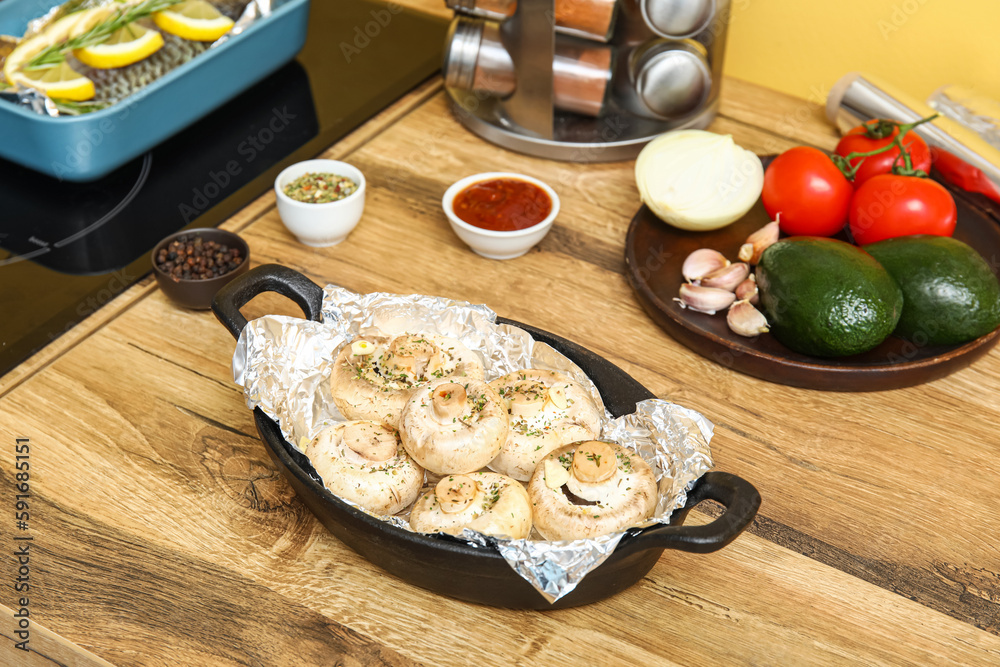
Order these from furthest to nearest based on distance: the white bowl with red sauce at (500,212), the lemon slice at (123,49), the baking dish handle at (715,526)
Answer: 1. the lemon slice at (123,49)
2. the white bowl with red sauce at (500,212)
3. the baking dish handle at (715,526)

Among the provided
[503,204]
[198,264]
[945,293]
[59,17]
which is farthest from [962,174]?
[59,17]

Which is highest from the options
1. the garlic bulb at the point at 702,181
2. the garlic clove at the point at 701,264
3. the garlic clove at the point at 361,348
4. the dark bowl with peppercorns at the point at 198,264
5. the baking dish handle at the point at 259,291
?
the baking dish handle at the point at 259,291

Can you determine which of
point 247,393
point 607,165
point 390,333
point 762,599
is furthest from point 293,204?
point 762,599

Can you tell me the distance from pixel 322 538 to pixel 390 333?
0.25 m

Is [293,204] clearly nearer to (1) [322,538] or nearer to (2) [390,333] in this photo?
(2) [390,333]

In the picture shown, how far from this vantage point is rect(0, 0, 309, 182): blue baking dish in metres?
1.26

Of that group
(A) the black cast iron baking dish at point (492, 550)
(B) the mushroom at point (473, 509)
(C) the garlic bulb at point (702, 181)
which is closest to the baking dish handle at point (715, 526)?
(A) the black cast iron baking dish at point (492, 550)

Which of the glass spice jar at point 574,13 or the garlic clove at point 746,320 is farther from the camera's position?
the glass spice jar at point 574,13

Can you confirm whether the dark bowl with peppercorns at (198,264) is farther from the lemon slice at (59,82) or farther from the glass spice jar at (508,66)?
the glass spice jar at (508,66)

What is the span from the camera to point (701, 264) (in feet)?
4.01

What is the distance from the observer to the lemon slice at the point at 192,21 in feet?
4.88

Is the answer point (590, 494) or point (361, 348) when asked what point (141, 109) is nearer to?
point (361, 348)

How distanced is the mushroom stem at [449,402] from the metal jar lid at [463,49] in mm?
851

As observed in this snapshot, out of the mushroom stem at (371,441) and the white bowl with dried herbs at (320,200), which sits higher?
the mushroom stem at (371,441)
